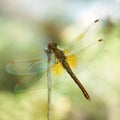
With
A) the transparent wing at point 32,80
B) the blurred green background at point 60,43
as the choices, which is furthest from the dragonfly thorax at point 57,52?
the blurred green background at point 60,43

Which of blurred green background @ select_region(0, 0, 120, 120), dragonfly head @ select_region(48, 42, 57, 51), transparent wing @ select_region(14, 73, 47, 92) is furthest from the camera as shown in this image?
blurred green background @ select_region(0, 0, 120, 120)

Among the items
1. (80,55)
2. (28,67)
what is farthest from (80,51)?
(28,67)

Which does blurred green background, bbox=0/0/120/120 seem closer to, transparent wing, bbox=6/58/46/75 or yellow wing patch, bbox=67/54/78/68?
yellow wing patch, bbox=67/54/78/68

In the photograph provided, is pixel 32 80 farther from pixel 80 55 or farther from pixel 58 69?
pixel 80 55

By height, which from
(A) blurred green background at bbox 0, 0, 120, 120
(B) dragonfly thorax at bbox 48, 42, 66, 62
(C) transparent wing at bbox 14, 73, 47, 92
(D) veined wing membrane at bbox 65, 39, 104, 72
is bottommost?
(C) transparent wing at bbox 14, 73, 47, 92

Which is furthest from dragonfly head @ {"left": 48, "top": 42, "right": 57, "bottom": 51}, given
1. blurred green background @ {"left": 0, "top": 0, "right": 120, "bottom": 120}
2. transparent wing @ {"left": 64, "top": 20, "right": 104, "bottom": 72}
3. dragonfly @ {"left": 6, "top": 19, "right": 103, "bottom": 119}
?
blurred green background @ {"left": 0, "top": 0, "right": 120, "bottom": 120}

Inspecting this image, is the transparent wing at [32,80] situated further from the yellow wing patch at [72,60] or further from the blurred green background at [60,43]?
the blurred green background at [60,43]

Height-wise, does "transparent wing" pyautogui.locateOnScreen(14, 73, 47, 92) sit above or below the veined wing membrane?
below

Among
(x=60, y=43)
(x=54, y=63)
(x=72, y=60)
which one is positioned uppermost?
(x=60, y=43)

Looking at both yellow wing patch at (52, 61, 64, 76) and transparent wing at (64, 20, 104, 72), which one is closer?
yellow wing patch at (52, 61, 64, 76)
